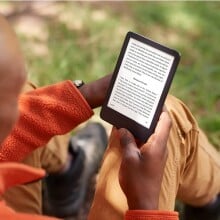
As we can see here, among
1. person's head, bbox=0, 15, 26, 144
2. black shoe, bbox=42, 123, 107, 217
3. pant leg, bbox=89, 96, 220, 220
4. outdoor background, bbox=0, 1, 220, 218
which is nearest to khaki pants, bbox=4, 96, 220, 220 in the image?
pant leg, bbox=89, 96, 220, 220

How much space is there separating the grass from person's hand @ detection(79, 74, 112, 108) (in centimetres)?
67

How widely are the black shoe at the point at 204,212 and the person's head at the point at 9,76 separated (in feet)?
2.18

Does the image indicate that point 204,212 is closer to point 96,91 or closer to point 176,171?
point 176,171

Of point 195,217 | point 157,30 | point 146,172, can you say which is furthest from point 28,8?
point 146,172

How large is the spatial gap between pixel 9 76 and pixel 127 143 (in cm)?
30

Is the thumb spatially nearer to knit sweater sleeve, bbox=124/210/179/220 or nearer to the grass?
knit sweater sleeve, bbox=124/210/179/220

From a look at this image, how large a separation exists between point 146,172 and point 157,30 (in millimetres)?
1027

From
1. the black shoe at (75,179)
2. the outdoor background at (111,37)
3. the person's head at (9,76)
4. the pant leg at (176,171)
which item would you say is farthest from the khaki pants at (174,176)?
the outdoor background at (111,37)

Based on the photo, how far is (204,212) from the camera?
47.4 inches

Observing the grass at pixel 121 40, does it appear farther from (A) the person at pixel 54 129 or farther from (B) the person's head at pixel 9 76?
(B) the person's head at pixel 9 76

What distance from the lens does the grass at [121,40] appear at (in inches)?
63.3

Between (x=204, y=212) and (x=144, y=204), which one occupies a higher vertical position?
(x=144, y=204)

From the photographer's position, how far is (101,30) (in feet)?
5.85

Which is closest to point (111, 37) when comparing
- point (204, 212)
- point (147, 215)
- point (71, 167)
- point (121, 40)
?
point (121, 40)
